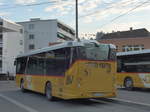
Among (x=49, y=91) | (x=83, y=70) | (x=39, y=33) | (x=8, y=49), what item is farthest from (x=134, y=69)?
(x=39, y=33)

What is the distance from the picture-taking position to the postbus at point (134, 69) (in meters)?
21.4

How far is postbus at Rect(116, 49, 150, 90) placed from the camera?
70.1 feet

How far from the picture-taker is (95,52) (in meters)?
13.9

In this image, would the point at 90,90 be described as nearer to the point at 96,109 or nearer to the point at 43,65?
the point at 96,109

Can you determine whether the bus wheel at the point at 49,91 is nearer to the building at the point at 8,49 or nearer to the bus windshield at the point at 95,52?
the bus windshield at the point at 95,52

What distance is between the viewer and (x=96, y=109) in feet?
40.9

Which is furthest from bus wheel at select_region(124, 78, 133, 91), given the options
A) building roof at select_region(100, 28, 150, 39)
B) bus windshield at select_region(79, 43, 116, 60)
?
building roof at select_region(100, 28, 150, 39)

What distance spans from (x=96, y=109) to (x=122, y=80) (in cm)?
1204

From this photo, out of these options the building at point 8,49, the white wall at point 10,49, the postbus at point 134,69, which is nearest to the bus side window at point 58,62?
the postbus at point 134,69

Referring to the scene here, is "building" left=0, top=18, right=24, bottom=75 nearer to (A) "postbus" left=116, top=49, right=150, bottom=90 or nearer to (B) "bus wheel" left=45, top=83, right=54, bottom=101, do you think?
(A) "postbus" left=116, top=49, right=150, bottom=90

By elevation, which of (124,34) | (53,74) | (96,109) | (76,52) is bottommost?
(96,109)

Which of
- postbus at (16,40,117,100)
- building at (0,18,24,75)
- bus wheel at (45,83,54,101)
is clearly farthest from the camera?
building at (0,18,24,75)

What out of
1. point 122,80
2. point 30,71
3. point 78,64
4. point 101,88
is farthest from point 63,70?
point 122,80

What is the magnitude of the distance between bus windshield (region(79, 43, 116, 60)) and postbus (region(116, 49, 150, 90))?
25.1ft
